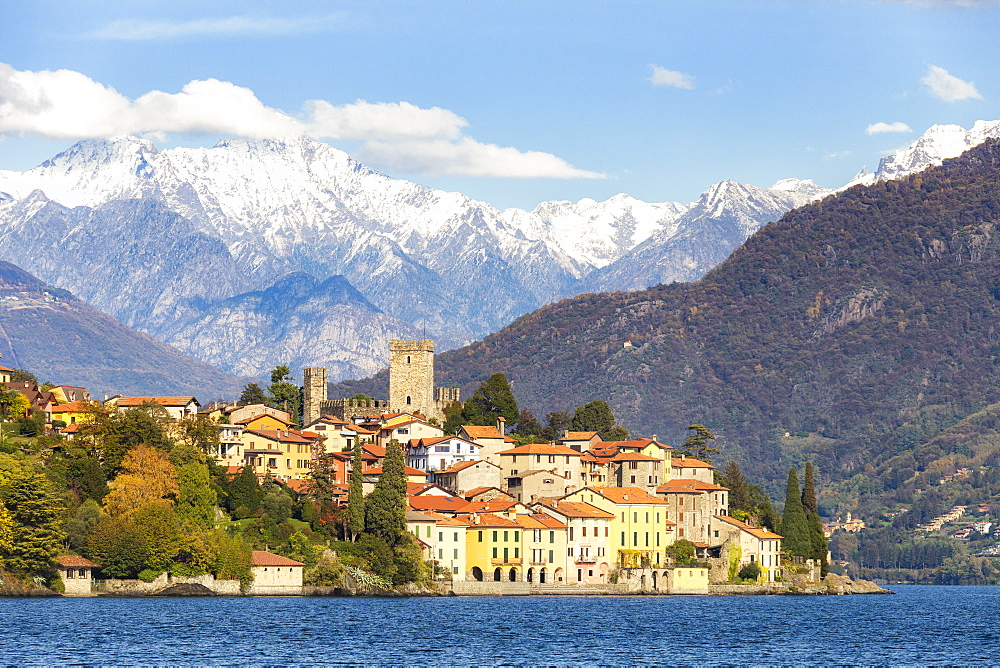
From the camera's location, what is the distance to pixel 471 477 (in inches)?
5974

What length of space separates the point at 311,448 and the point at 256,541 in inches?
1155

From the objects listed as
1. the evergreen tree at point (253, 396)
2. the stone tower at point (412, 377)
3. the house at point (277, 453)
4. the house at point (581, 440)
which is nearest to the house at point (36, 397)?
the house at point (277, 453)

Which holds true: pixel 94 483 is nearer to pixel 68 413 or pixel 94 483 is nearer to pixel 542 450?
pixel 68 413

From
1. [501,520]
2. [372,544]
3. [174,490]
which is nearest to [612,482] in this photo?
[501,520]

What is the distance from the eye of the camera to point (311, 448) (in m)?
161

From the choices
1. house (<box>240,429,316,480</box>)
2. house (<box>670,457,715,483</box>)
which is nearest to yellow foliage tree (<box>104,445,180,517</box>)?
house (<box>240,429,316,480</box>)

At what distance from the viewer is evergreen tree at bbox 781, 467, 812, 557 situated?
162375 millimetres

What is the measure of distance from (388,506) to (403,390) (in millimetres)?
54091

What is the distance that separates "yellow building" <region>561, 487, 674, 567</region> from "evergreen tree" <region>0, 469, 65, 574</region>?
45.9 m

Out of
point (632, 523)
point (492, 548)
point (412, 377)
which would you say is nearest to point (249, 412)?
point (412, 377)

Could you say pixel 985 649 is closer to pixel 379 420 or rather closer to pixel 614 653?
pixel 614 653

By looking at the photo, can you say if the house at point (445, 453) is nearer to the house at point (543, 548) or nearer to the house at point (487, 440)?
the house at point (487, 440)

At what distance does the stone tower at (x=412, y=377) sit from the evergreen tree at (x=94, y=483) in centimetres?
5372

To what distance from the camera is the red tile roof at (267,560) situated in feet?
423
